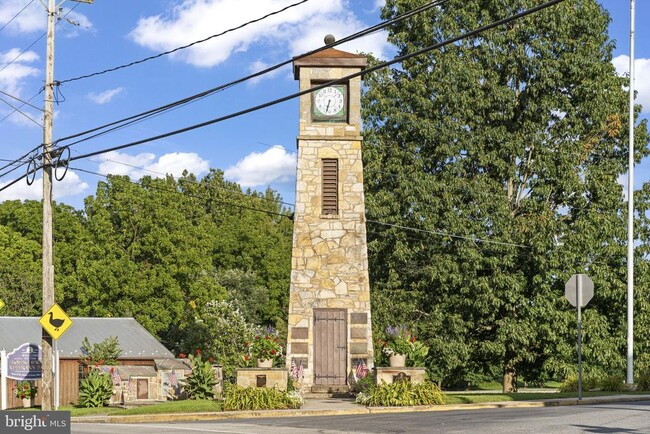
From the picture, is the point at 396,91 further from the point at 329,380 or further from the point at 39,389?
the point at 39,389

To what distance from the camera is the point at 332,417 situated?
20953 mm

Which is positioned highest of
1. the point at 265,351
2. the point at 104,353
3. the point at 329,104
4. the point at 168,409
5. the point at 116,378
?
the point at 329,104

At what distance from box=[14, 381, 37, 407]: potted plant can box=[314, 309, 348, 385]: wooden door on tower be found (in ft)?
40.9

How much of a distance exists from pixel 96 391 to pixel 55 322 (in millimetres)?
3013

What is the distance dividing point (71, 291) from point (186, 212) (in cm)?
1963

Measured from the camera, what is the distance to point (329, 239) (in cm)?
2780

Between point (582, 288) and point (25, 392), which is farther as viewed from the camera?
point (25, 392)

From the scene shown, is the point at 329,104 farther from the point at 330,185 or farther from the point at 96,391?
the point at 96,391

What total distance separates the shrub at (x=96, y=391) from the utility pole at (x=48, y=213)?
97 centimetres

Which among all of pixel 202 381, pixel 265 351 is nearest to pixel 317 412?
pixel 265 351

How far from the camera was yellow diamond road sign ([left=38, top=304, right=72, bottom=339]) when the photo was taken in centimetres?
2580

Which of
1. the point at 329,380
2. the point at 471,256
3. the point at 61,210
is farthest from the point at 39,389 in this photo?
the point at 61,210

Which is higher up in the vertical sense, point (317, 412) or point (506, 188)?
point (506, 188)

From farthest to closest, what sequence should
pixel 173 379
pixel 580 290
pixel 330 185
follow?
pixel 173 379 < pixel 330 185 < pixel 580 290
